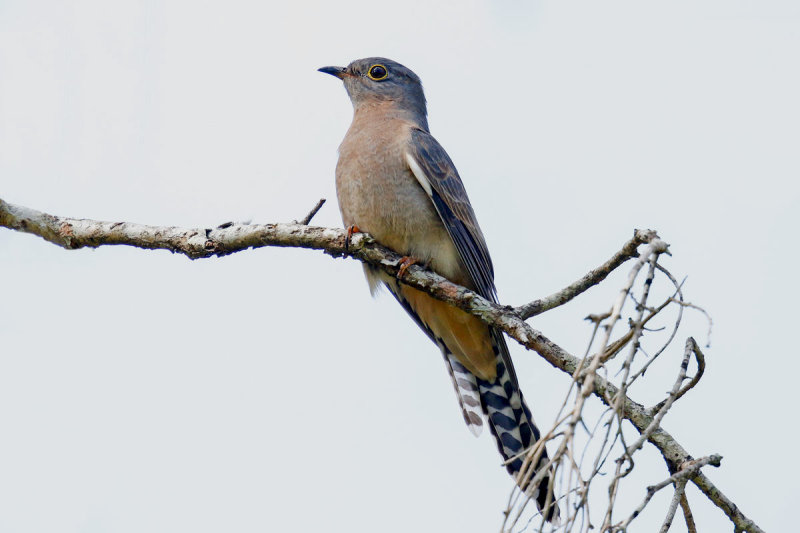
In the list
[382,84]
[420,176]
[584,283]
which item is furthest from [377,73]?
[584,283]

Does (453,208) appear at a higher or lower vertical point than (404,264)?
higher

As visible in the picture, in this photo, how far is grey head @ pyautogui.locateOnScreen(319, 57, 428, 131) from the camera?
25.0 ft

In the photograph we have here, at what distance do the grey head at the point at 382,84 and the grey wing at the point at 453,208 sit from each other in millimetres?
1205

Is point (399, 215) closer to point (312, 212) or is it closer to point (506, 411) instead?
point (312, 212)

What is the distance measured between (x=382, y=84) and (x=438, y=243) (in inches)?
88.2

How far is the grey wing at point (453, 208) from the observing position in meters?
6.18

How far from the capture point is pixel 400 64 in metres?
7.96

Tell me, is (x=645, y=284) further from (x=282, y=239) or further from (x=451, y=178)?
(x=451, y=178)

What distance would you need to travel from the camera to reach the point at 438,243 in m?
6.14

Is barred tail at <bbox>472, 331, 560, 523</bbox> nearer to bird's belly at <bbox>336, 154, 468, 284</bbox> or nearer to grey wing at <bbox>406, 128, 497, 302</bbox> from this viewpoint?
grey wing at <bbox>406, 128, 497, 302</bbox>

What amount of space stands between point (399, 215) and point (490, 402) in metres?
1.67

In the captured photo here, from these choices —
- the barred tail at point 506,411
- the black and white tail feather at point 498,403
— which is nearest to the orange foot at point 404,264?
the black and white tail feather at point 498,403

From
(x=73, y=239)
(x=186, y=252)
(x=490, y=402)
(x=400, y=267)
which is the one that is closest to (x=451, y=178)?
(x=400, y=267)

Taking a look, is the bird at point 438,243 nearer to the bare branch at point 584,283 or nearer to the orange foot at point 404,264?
the orange foot at point 404,264
